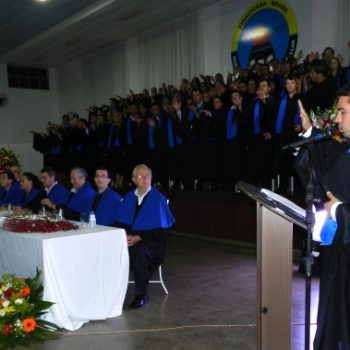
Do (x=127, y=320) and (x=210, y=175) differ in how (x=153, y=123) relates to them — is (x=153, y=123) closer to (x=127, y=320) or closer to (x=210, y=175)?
(x=210, y=175)

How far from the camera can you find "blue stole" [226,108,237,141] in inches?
331

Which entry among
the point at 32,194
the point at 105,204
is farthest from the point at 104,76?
the point at 105,204

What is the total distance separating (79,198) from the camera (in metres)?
5.93

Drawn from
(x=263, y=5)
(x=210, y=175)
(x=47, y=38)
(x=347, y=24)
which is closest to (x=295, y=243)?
(x=210, y=175)

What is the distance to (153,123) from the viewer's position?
10398mm

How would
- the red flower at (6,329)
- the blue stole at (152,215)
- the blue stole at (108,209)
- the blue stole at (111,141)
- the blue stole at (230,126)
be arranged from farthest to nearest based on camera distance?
the blue stole at (111,141) < the blue stole at (230,126) < the blue stole at (108,209) < the blue stole at (152,215) < the red flower at (6,329)

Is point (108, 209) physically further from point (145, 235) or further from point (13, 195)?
point (13, 195)

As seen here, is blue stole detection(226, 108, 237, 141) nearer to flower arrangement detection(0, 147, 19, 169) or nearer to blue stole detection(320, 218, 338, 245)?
blue stole detection(320, 218, 338, 245)

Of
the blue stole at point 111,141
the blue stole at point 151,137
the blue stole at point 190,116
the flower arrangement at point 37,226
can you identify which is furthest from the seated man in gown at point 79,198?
the blue stole at point 111,141

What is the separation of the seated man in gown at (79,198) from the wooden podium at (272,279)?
11.5 feet

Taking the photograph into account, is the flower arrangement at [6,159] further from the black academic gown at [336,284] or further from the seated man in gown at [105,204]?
the black academic gown at [336,284]

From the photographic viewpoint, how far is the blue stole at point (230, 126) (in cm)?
840

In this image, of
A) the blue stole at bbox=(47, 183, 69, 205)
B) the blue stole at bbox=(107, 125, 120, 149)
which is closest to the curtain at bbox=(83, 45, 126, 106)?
the blue stole at bbox=(107, 125, 120, 149)

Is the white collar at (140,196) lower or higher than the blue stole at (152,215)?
higher
